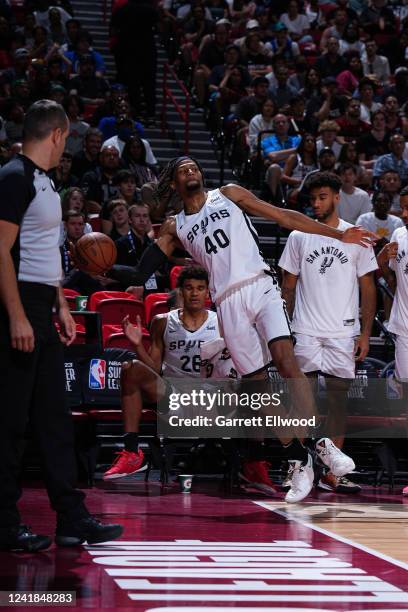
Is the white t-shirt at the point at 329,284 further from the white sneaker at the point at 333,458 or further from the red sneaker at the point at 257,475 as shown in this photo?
the red sneaker at the point at 257,475

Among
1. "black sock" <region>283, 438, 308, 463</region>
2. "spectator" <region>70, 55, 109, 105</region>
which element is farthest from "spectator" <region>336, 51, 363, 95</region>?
"black sock" <region>283, 438, 308, 463</region>

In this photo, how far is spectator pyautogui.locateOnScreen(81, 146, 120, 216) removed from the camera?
490 inches

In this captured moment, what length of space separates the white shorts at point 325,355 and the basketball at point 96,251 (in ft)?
7.76

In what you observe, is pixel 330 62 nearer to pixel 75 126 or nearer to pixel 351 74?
pixel 351 74

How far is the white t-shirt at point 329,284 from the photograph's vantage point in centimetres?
750

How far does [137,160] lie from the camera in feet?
42.9

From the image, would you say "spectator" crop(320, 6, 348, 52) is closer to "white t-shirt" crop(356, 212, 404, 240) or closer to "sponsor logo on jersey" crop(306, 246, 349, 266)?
"white t-shirt" crop(356, 212, 404, 240)

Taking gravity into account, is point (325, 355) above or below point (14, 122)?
below

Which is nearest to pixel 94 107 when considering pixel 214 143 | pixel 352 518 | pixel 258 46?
pixel 214 143

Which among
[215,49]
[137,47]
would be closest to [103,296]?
[137,47]

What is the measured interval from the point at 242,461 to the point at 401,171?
721cm

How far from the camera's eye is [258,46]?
56.3 ft

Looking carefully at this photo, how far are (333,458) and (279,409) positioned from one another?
48 centimetres

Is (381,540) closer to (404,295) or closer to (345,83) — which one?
(404,295)
